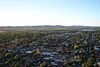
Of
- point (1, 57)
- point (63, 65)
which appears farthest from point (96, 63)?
point (1, 57)

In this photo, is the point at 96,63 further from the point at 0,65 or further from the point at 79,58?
the point at 0,65

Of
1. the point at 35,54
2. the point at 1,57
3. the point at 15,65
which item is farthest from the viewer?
the point at 35,54

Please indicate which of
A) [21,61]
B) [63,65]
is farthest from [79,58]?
[21,61]

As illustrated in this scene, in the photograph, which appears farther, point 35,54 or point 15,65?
point 35,54

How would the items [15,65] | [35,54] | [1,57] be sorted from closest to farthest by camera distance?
[15,65] < [1,57] < [35,54]

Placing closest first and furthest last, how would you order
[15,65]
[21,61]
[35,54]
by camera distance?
[15,65], [21,61], [35,54]

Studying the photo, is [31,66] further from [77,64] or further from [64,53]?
[64,53]

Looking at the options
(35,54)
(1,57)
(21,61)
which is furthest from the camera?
(35,54)

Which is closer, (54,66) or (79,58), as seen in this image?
(54,66)
